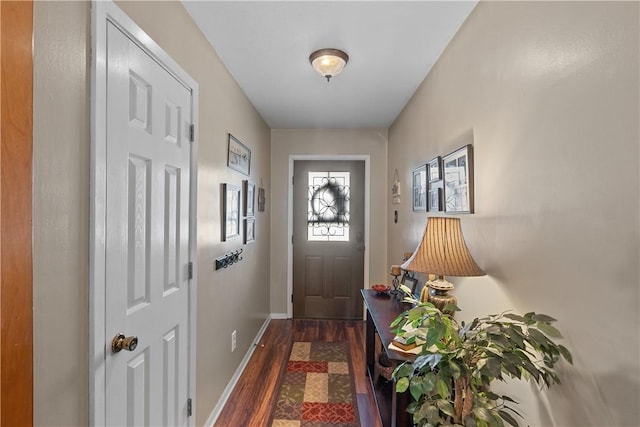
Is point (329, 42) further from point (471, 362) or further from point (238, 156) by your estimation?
point (471, 362)

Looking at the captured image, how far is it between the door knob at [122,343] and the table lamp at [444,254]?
1.13m

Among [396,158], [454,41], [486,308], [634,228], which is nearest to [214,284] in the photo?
[486,308]

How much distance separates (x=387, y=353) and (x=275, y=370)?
1508 millimetres

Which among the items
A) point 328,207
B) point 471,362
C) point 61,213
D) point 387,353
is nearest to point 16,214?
point 61,213

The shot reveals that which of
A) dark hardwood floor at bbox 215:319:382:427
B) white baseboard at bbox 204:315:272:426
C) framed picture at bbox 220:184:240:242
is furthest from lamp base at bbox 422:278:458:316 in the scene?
white baseboard at bbox 204:315:272:426

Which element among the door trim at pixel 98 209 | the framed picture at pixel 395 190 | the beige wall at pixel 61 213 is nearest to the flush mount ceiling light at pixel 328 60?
the door trim at pixel 98 209

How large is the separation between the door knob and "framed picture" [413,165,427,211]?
1929 mm

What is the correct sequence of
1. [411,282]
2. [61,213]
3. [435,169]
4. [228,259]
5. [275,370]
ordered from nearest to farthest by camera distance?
[61,213], [435,169], [228,259], [411,282], [275,370]

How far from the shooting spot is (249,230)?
2742 millimetres

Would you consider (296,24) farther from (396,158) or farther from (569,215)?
(396,158)

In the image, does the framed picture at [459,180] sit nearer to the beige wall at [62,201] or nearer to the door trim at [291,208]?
the beige wall at [62,201]

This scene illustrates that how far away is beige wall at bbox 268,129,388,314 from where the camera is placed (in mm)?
3688

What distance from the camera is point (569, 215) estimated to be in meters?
0.88

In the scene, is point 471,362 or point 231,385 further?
point 231,385
